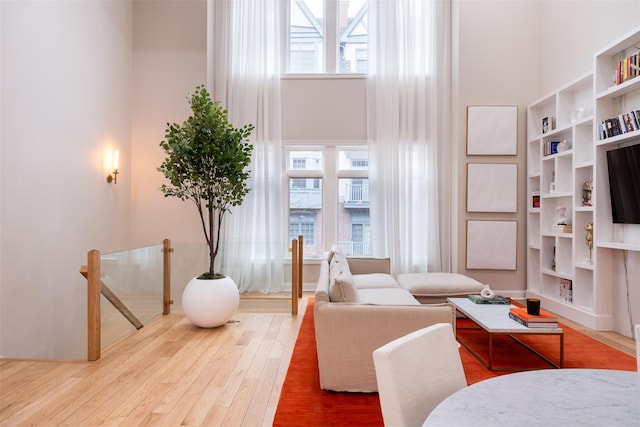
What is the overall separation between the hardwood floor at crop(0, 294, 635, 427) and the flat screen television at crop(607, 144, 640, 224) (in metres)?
1.18

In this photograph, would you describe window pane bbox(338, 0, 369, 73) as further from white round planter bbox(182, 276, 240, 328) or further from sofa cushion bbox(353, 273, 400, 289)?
white round planter bbox(182, 276, 240, 328)

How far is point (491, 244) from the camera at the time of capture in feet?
18.5

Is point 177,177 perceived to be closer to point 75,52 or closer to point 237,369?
point 237,369

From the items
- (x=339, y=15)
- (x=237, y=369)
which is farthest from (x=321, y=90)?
(x=237, y=369)

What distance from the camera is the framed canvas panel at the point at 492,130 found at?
221 inches

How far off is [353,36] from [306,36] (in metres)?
0.73

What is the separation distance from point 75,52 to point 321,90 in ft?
10.4

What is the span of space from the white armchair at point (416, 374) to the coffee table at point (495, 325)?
Result: 1980 mm

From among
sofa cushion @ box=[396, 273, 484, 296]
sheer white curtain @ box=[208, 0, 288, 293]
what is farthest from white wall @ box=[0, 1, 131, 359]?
sofa cushion @ box=[396, 273, 484, 296]

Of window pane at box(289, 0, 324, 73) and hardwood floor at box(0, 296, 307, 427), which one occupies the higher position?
window pane at box(289, 0, 324, 73)

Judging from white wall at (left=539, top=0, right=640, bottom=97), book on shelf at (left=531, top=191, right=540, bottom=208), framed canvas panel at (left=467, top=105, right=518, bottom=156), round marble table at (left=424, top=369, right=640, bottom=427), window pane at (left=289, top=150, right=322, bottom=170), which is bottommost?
round marble table at (left=424, top=369, right=640, bottom=427)

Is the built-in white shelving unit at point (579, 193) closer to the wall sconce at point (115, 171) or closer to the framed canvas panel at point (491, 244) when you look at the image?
the framed canvas panel at point (491, 244)

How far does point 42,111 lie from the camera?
398 centimetres

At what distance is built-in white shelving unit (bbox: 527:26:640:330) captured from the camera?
3.87 m
